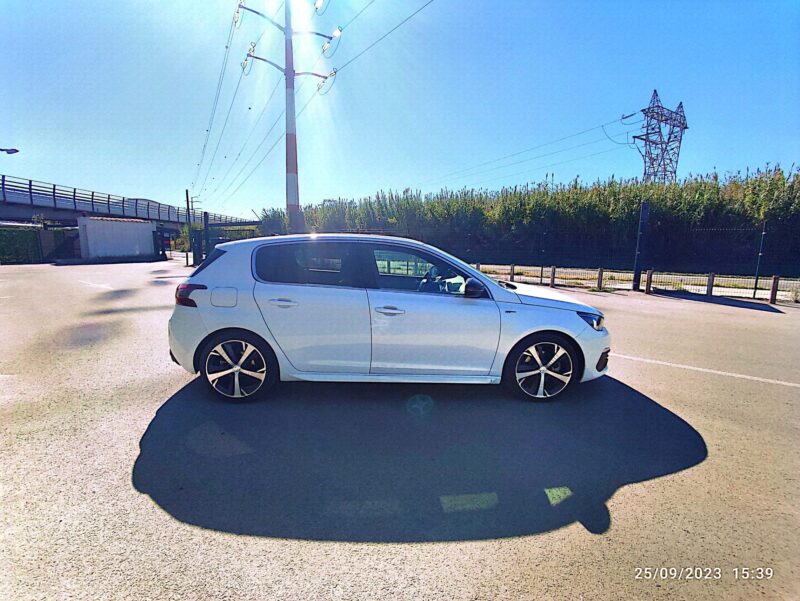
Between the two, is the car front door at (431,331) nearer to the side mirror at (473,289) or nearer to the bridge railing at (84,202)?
the side mirror at (473,289)

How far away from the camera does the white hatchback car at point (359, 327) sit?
3.80 m

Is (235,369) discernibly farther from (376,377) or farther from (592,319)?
(592,319)

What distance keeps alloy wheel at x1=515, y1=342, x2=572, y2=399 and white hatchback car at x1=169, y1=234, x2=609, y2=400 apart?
0.01 meters

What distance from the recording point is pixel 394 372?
3900 millimetres

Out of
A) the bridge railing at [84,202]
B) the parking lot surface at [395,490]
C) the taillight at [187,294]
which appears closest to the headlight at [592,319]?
the parking lot surface at [395,490]

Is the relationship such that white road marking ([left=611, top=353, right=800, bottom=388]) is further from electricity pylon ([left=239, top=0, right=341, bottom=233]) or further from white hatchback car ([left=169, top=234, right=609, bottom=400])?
electricity pylon ([left=239, top=0, right=341, bottom=233])

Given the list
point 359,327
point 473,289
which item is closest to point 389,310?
point 359,327

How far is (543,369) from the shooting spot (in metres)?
3.96

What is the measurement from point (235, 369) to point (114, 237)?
36.1m

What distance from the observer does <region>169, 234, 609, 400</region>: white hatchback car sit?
3.80 metres

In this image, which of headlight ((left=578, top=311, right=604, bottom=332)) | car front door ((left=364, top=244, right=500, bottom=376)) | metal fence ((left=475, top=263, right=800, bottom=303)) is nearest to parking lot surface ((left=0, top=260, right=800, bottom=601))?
car front door ((left=364, top=244, right=500, bottom=376))

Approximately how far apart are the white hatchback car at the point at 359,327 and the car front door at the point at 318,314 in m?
0.01

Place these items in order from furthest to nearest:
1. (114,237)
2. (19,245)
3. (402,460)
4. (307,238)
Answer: (114,237)
(19,245)
(307,238)
(402,460)

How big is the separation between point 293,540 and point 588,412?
2.96 metres
